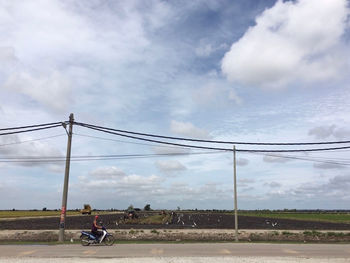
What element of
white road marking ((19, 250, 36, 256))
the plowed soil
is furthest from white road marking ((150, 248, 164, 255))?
the plowed soil

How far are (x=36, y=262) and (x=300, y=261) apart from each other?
443 inches

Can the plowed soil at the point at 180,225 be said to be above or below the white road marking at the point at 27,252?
above

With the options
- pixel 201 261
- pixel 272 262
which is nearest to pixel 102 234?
pixel 201 261

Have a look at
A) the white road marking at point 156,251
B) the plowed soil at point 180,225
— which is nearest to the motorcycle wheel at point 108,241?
the white road marking at point 156,251

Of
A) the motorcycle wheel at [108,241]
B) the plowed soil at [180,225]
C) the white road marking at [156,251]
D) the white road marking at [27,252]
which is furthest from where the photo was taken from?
the plowed soil at [180,225]

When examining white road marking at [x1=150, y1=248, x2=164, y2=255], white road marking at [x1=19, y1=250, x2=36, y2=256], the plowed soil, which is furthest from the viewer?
the plowed soil

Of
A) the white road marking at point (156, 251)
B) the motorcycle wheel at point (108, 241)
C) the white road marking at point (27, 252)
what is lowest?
the white road marking at point (27, 252)

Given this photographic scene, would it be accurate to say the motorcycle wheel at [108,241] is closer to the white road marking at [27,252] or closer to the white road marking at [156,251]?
the white road marking at [156,251]

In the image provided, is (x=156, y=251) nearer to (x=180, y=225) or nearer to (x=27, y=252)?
(x=27, y=252)

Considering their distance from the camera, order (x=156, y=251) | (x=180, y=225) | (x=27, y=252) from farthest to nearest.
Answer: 1. (x=180, y=225)
2. (x=156, y=251)
3. (x=27, y=252)

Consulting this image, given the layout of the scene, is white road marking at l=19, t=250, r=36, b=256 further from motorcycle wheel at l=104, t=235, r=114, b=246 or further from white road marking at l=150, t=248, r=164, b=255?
white road marking at l=150, t=248, r=164, b=255

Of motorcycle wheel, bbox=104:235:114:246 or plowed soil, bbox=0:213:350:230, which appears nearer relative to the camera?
motorcycle wheel, bbox=104:235:114:246

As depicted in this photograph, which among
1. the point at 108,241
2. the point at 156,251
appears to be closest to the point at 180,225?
the point at 108,241

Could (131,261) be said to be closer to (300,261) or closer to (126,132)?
(300,261)
